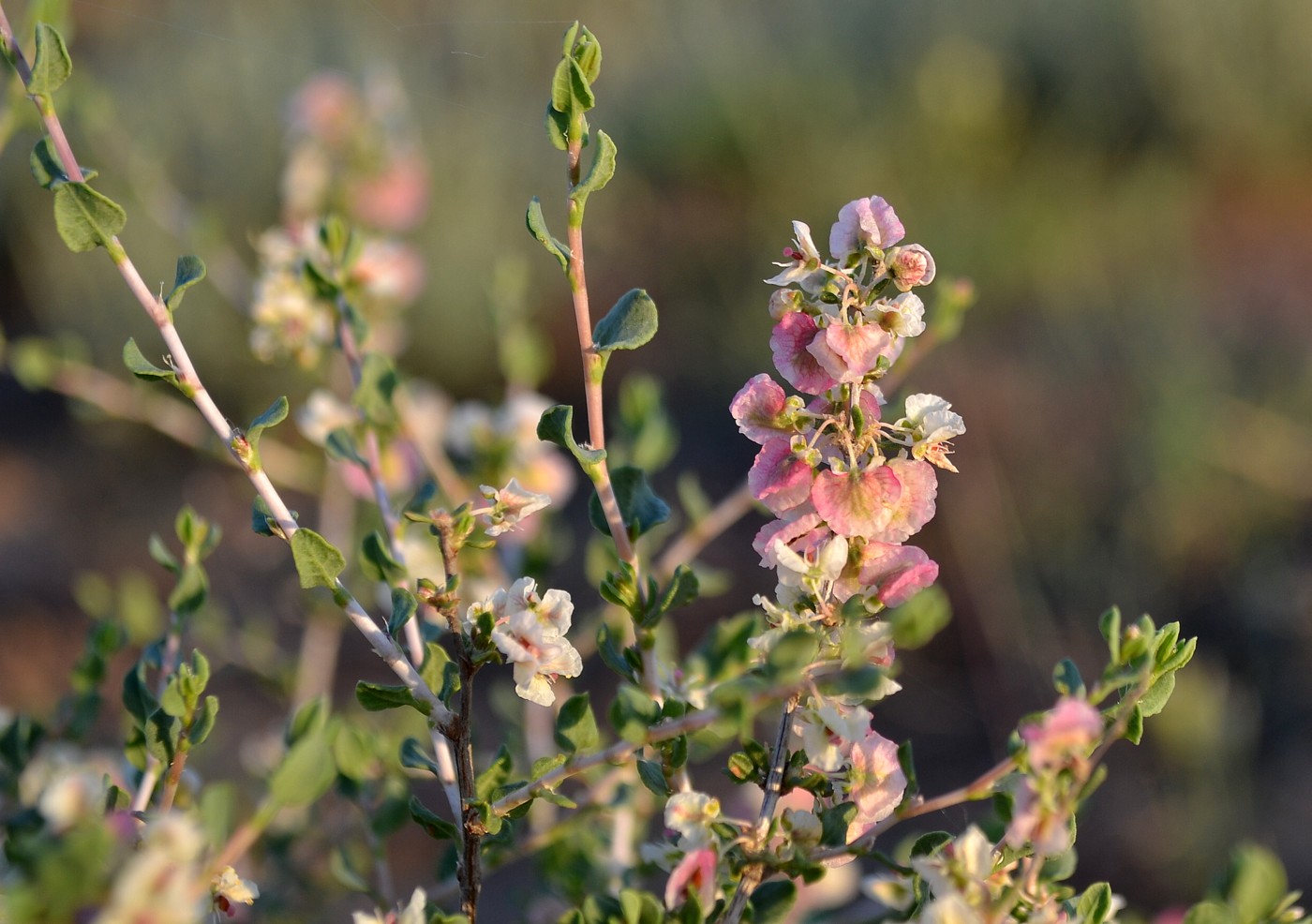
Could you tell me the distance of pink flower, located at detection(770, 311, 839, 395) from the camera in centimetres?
57

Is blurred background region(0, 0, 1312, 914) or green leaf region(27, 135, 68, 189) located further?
blurred background region(0, 0, 1312, 914)

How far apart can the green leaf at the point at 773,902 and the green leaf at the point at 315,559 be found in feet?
0.92

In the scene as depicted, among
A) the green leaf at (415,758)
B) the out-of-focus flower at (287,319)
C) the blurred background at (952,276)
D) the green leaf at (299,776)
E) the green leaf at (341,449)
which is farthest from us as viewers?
the blurred background at (952,276)

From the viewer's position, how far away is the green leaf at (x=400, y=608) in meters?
0.60

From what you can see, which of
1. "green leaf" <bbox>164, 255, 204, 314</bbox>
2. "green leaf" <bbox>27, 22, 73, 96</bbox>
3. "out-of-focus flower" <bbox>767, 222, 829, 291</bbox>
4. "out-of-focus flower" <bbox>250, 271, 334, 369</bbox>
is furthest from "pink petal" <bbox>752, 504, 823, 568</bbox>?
"out-of-focus flower" <bbox>250, 271, 334, 369</bbox>

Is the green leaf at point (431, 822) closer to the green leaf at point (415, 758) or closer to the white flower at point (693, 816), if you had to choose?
the green leaf at point (415, 758)

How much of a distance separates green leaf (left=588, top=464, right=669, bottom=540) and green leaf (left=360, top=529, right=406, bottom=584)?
12cm

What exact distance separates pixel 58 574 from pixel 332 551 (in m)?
3.11

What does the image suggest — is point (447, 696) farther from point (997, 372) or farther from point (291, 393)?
point (291, 393)

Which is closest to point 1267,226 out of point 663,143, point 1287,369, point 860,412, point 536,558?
point 1287,369

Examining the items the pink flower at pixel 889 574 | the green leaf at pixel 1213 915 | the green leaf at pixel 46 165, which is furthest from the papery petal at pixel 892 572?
the green leaf at pixel 46 165

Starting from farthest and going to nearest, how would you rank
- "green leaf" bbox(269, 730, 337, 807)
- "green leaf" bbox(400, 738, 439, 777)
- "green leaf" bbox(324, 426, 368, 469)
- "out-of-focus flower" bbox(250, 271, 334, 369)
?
1. "out-of-focus flower" bbox(250, 271, 334, 369)
2. "green leaf" bbox(324, 426, 368, 469)
3. "green leaf" bbox(400, 738, 439, 777)
4. "green leaf" bbox(269, 730, 337, 807)

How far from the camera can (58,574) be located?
3.27 meters

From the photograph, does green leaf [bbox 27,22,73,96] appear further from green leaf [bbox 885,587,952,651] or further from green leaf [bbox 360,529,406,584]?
green leaf [bbox 885,587,952,651]
